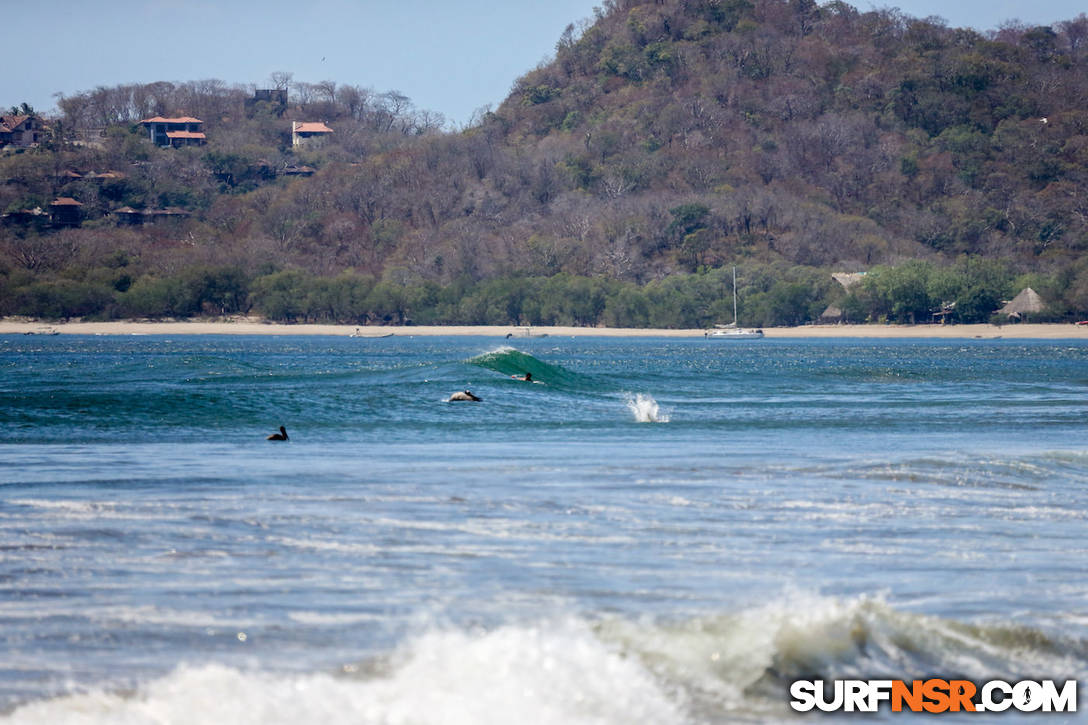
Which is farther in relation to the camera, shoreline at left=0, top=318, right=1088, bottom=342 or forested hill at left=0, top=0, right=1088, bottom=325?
forested hill at left=0, top=0, right=1088, bottom=325

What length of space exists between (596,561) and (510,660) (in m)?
3.46

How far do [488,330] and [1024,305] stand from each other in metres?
51.6

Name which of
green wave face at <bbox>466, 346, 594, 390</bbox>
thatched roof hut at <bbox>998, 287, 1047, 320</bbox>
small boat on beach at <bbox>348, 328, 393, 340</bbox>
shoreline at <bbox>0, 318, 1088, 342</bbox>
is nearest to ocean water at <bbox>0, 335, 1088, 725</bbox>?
green wave face at <bbox>466, 346, 594, 390</bbox>

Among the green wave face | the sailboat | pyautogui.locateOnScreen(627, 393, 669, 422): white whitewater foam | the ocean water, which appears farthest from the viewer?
the sailboat

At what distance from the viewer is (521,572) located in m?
12.2

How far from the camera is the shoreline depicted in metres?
128

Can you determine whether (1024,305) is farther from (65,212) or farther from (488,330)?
(65,212)

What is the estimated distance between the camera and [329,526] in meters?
14.7

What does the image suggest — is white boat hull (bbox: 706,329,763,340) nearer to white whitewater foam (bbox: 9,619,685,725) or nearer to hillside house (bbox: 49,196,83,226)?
hillside house (bbox: 49,196,83,226)

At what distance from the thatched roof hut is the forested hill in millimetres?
1243

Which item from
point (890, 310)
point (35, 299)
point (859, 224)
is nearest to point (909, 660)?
point (890, 310)

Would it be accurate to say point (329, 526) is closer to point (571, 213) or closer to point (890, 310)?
point (890, 310)

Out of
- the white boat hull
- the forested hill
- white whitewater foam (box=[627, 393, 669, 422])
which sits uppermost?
the forested hill

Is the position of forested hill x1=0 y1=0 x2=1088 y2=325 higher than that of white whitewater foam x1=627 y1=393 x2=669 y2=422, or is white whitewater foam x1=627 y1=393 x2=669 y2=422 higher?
forested hill x1=0 y1=0 x2=1088 y2=325
